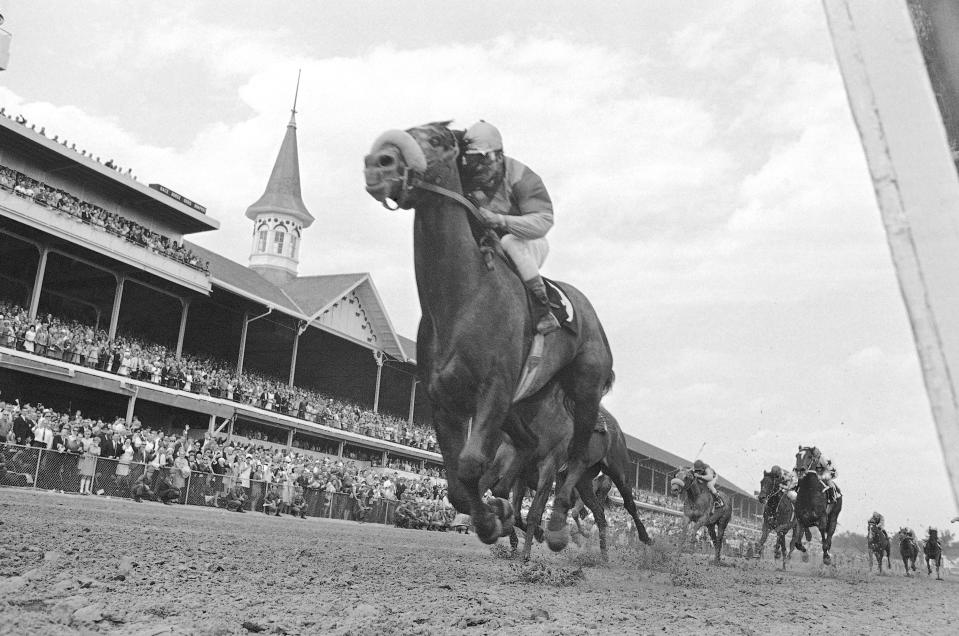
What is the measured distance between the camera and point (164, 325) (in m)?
32.7

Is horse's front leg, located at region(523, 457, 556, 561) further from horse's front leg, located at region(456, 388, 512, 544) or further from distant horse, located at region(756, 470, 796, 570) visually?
distant horse, located at region(756, 470, 796, 570)

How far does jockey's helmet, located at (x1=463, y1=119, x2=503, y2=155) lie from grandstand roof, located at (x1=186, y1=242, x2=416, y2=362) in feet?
89.1

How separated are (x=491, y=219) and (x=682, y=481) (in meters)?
12.1

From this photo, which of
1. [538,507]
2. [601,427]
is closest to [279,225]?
[601,427]

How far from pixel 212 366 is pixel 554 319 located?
92.8ft

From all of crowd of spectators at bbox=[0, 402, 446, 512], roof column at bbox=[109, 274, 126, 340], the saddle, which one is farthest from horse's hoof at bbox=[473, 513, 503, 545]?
roof column at bbox=[109, 274, 126, 340]

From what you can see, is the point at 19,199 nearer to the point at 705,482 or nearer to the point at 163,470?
the point at 163,470

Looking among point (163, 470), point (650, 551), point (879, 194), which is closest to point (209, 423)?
point (163, 470)

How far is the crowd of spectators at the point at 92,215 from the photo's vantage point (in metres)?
23.5

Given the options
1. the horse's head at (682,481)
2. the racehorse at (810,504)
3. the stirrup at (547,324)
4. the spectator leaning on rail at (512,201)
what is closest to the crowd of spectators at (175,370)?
the horse's head at (682,481)

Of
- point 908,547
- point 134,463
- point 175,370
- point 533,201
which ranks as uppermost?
point 175,370

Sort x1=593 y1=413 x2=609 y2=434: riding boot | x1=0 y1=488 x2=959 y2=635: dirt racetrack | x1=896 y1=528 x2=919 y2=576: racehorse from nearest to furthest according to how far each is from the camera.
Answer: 1. x1=0 y1=488 x2=959 y2=635: dirt racetrack
2. x1=593 y1=413 x2=609 y2=434: riding boot
3. x1=896 y1=528 x2=919 y2=576: racehorse

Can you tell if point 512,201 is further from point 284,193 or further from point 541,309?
point 284,193

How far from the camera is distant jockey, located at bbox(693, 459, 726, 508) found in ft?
53.2
